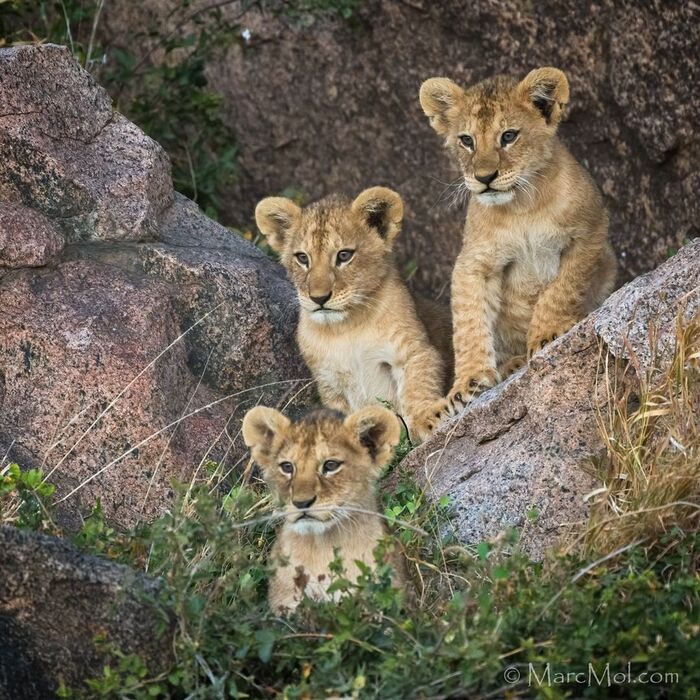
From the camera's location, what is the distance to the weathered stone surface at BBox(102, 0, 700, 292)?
8297 mm

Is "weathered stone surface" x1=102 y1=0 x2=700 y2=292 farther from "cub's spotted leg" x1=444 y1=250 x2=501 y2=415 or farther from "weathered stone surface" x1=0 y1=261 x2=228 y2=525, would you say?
"weathered stone surface" x1=0 y1=261 x2=228 y2=525

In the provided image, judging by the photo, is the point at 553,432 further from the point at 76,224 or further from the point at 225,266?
the point at 76,224

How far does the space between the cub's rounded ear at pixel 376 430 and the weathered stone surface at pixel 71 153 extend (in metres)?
2.02

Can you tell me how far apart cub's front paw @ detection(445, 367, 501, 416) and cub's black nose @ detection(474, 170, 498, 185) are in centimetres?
91

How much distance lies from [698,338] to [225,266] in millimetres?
2683

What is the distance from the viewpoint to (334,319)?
7.20 metres

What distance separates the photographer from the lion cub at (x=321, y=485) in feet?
18.1

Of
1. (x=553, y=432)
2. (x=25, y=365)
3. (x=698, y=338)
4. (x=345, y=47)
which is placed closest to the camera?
(x=698, y=338)

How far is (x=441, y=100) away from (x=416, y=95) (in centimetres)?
171

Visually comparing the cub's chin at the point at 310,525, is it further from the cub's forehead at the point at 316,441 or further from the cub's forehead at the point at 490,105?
the cub's forehead at the point at 490,105

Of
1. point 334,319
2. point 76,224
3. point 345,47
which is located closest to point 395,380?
point 334,319

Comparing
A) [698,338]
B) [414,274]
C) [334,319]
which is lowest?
[414,274]

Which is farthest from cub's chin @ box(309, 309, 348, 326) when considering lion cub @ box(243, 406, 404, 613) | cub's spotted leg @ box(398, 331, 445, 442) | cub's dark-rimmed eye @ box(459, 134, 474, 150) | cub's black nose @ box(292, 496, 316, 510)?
cub's black nose @ box(292, 496, 316, 510)

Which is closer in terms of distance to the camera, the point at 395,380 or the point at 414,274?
the point at 395,380
